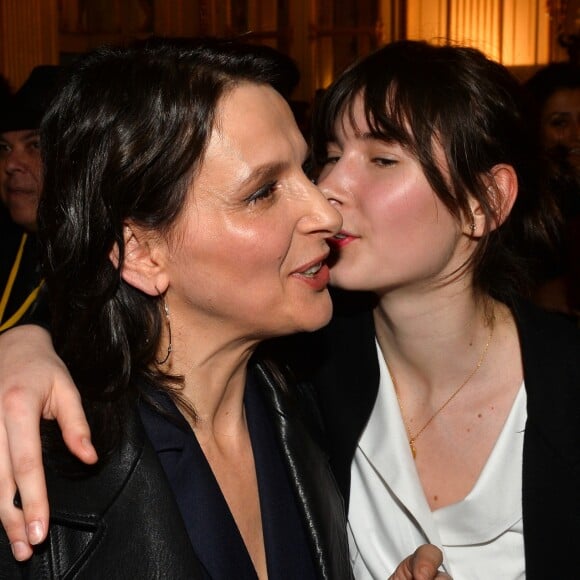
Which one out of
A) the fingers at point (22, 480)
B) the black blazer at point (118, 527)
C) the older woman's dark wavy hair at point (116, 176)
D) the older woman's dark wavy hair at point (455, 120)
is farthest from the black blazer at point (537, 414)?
the fingers at point (22, 480)

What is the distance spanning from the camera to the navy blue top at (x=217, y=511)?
1.60 meters

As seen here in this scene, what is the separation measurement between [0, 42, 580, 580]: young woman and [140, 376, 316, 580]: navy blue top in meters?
0.32

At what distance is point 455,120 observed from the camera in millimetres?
2115

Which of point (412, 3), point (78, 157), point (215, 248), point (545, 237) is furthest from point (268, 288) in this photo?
point (412, 3)

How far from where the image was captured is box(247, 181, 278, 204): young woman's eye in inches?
65.8

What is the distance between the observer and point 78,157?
1611mm

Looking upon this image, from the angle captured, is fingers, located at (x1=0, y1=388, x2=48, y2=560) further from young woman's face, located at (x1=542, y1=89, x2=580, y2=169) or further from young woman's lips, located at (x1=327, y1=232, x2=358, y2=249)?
young woman's face, located at (x1=542, y1=89, x2=580, y2=169)

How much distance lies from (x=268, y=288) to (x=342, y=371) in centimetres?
56

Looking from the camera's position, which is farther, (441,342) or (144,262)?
(441,342)

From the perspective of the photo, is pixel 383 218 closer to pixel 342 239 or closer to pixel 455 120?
pixel 342 239

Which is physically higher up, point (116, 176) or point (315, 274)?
point (116, 176)

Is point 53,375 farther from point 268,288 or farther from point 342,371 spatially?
point 342,371

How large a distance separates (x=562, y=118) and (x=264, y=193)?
94.8 inches

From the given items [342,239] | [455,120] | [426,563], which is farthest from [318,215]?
[426,563]
